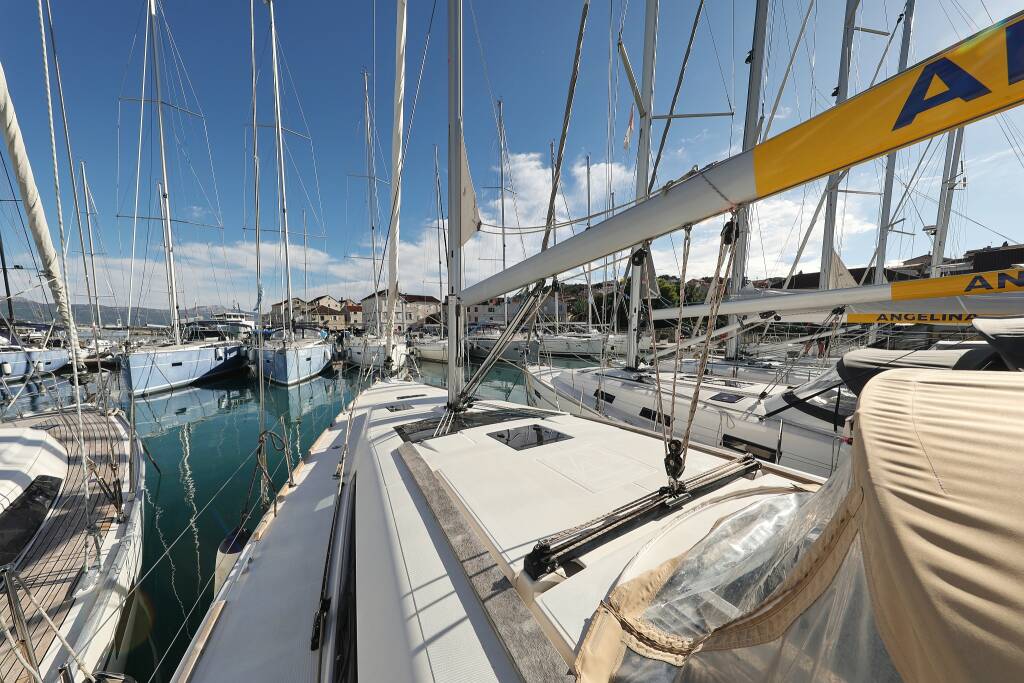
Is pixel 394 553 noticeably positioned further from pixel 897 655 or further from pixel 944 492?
pixel 944 492

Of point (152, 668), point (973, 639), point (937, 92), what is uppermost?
point (937, 92)

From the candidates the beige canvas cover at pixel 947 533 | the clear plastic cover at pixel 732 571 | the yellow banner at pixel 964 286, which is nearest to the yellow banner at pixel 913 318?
the yellow banner at pixel 964 286

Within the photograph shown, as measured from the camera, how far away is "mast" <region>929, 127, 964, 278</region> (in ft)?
35.0

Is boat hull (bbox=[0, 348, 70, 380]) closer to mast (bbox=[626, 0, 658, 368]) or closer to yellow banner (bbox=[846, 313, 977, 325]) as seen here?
mast (bbox=[626, 0, 658, 368])

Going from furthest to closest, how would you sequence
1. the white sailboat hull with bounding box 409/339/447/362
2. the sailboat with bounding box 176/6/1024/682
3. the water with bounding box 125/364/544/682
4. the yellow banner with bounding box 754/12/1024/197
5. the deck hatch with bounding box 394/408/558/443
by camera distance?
the white sailboat hull with bounding box 409/339/447/362 → the water with bounding box 125/364/544/682 → the deck hatch with bounding box 394/408/558/443 → the yellow banner with bounding box 754/12/1024/197 → the sailboat with bounding box 176/6/1024/682

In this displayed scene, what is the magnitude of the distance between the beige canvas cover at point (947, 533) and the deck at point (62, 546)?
4208 mm

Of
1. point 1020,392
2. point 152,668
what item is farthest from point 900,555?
point 152,668

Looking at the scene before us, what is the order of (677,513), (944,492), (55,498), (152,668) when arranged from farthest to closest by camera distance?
(55,498), (152,668), (677,513), (944,492)

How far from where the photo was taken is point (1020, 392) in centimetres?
104

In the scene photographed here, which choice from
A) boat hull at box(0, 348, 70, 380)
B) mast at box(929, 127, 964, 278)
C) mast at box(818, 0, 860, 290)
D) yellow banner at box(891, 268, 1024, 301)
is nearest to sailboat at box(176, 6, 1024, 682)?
yellow banner at box(891, 268, 1024, 301)

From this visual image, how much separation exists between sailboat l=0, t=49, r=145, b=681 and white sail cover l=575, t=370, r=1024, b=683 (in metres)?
3.11

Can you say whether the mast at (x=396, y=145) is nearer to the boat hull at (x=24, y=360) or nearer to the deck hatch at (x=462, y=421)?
the deck hatch at (x=462, y=421)

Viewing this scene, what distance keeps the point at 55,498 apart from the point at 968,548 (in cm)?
695

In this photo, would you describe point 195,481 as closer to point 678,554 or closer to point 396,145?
point 396,145
